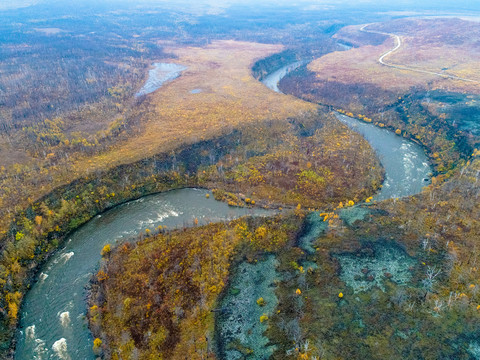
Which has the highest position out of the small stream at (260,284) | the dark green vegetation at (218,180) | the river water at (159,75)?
the river water at (159,75)

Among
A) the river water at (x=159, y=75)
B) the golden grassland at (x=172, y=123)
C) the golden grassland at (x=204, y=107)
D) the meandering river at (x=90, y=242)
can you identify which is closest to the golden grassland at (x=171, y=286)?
the meandering river at (x=90, y=242)

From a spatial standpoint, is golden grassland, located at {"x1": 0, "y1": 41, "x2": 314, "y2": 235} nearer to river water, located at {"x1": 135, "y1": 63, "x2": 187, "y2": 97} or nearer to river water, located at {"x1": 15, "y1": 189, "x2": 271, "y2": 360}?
river water, located at {"x1": 135, "y1": 63, "x2": 187, "y2": 97}

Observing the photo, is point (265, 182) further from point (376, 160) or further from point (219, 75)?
point (219, 75)

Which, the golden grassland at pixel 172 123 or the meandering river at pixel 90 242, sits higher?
the golden grassland at pixel 172 123

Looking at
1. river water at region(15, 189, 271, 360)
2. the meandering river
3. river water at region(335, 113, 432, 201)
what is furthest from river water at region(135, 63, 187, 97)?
river water at region(335, 113, 432, 201)

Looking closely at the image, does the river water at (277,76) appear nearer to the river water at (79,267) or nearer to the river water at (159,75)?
the river water at (159,75)
